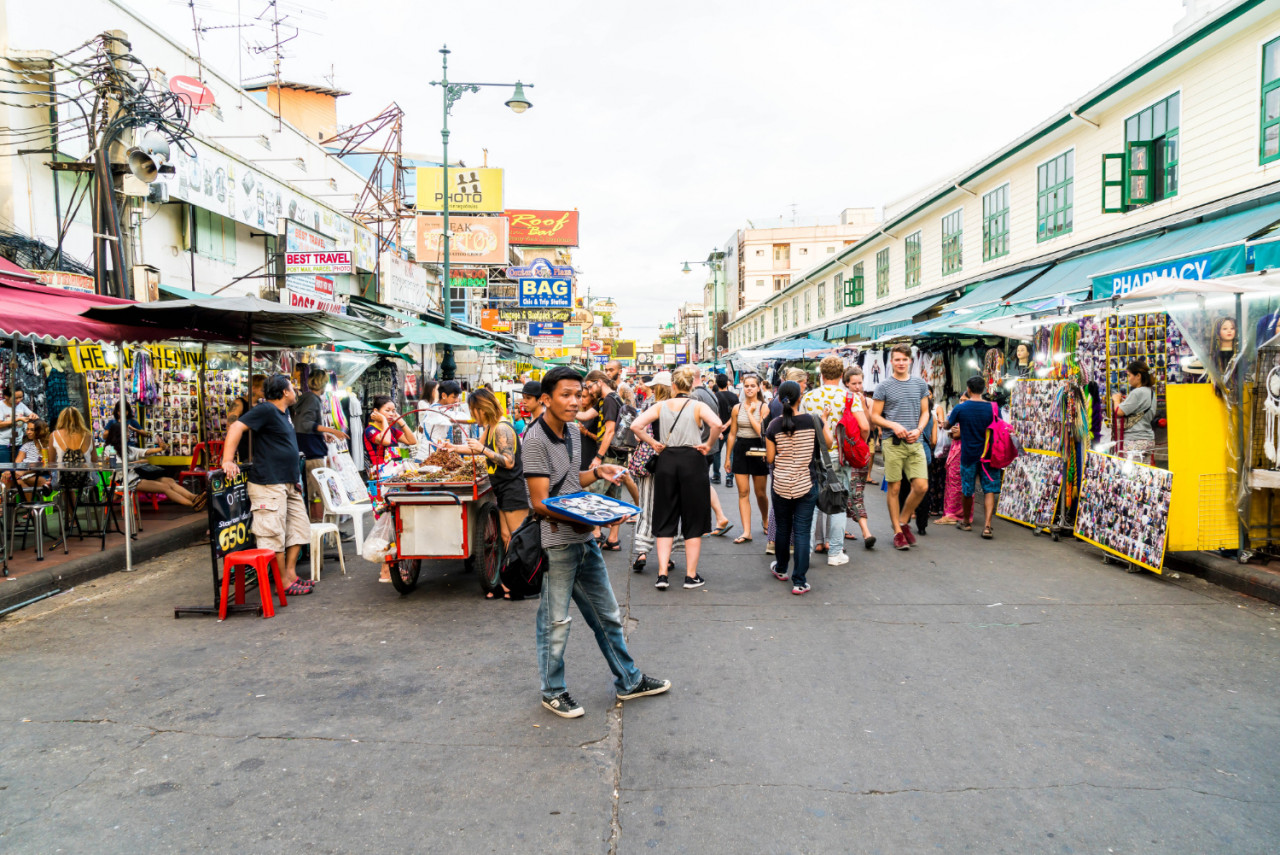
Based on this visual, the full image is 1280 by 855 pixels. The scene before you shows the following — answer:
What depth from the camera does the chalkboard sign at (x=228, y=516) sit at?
6172 mm

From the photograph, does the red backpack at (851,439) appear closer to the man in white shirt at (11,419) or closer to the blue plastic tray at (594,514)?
the blue plastic tray at (594,514)

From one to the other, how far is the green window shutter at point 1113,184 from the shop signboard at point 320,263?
1275cm

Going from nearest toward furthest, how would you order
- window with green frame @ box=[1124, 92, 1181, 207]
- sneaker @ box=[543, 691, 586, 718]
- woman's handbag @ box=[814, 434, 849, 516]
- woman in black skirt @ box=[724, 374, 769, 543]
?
sneaker @ box=[543, 691, 586, 718]
woman's handbag @ box=[814, 434, 849, 516]
woman in black skirt @ box=[724, 374, 769, 543]
window with green frame @ box=[1124, 92, 1181, 207]

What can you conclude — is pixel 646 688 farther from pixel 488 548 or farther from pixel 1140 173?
pixel 1140 173

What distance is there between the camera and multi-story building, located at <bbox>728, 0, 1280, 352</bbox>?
10.2 m

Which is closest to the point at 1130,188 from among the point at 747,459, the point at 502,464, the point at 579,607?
the point at 747,459

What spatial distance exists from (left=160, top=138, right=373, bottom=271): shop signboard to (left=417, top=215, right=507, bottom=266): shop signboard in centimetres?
269

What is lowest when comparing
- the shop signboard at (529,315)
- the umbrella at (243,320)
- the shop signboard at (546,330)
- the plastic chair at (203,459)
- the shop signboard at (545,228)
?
the plastic chair at (203,459)

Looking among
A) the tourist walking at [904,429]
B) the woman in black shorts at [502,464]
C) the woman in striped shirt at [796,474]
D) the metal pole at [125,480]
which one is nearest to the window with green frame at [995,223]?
the tourist walking at [904,429]

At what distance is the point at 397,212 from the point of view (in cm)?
2639

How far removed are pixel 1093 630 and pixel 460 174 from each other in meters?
26.9

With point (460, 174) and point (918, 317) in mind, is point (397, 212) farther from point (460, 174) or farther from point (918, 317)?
point (918, 317)

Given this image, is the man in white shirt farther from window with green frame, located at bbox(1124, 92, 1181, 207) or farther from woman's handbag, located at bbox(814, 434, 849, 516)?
window with green frame, located at bbox(1124, 92, 1181, 207)

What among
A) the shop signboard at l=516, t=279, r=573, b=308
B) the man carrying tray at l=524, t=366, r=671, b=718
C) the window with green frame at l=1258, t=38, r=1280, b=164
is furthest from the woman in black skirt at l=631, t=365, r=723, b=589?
the shop signboard at l=516, t=279, r=573, b=308
